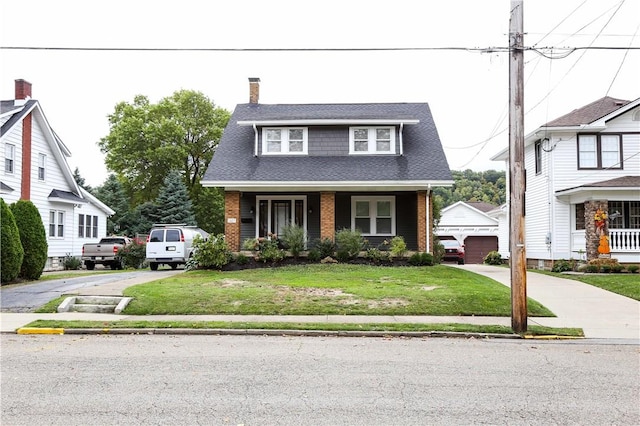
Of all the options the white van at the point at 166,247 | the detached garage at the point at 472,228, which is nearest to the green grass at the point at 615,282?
the white van at the point at 166,247

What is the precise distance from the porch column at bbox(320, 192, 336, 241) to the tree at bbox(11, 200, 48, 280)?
1016 centimetres

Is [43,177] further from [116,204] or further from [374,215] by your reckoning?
[116,204]

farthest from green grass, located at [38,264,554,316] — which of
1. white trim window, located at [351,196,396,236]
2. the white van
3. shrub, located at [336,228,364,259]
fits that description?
the white van

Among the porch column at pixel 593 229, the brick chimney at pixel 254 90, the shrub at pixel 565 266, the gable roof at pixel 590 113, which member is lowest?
the shrub at pixel 565 266

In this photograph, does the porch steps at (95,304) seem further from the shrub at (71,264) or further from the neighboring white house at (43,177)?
the shrub at (71,264)

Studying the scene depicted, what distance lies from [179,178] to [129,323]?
36031 millimetres

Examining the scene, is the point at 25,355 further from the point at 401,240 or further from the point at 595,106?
the point at 595,106

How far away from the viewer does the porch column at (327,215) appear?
856 inches

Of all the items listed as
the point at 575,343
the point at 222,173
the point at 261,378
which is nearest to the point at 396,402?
the point at 261,378

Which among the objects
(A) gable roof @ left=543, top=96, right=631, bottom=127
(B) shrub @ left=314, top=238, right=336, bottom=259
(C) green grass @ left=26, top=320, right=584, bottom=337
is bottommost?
(C) green grass @ left=26, top=320, right=584, bottom=337

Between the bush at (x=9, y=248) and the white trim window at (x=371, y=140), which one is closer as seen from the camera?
the bush at (x=9, y=248)

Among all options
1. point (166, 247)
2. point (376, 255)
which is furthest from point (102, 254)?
point (376, 255)

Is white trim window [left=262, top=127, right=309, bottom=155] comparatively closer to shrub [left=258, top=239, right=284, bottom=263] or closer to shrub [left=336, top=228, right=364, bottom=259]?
shrub [left=258, top=239, right=284, bottom=263]

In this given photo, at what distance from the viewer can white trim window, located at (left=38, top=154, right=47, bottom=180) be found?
1088 inches
